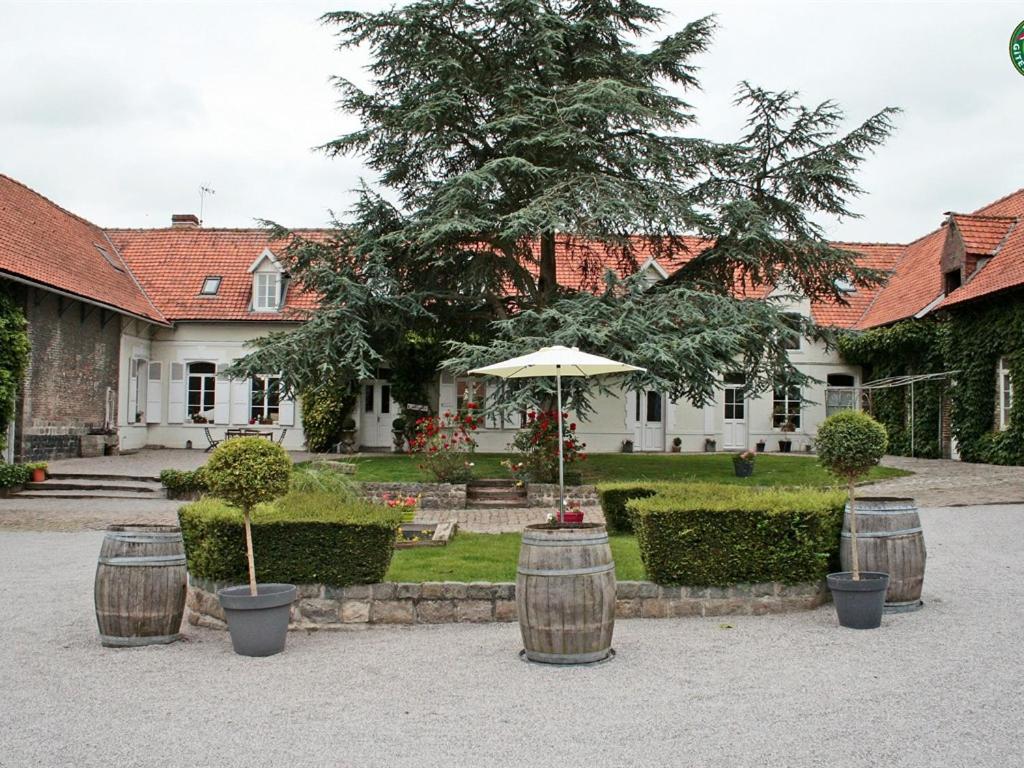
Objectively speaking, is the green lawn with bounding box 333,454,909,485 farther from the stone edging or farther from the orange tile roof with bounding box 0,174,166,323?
the stone edging

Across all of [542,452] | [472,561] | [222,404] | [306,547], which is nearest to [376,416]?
[222,404]

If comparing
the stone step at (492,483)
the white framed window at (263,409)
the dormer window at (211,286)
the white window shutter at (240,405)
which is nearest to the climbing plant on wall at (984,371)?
the stone step at (492,483)

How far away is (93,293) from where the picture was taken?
21.2 metres

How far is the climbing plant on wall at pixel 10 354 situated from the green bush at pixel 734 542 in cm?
1496

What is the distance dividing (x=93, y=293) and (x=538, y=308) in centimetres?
1079

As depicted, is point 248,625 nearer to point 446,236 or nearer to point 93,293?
point 446,236

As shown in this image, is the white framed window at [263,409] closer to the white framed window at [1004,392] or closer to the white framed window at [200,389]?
the white framed window at [200,389]

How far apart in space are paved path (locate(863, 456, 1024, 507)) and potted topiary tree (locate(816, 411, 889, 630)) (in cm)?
748

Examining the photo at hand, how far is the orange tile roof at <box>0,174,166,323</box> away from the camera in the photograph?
19188 millimetres

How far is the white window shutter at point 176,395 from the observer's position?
25.4 m

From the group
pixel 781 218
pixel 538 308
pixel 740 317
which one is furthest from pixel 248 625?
pixel 781 218

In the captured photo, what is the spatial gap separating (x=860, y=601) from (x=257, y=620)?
167 inches

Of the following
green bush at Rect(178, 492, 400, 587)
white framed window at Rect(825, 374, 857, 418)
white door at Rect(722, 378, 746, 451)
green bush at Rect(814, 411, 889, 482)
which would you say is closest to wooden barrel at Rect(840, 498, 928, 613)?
green bush at Rect(814, 411, 889, 482)

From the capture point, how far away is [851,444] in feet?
22.9
